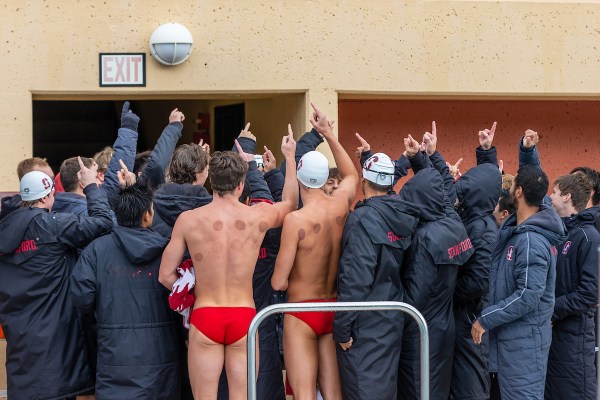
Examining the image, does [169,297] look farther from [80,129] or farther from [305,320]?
[80,129]

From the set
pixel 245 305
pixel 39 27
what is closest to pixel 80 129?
pixel 39 27

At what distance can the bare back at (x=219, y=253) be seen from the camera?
6.11 meters

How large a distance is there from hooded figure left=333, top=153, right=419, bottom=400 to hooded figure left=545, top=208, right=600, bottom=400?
1.40 metres

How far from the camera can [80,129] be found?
13312mm

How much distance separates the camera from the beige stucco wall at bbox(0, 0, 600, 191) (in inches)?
350

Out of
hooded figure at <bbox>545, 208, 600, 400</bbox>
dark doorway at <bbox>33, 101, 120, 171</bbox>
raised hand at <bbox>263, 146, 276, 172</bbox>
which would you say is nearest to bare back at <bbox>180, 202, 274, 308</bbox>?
raised hand at <bbox>263, 146, 276, 172</bbox>

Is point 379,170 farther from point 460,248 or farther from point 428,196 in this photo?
point 460,248

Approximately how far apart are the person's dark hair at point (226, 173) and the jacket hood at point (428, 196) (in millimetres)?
1172

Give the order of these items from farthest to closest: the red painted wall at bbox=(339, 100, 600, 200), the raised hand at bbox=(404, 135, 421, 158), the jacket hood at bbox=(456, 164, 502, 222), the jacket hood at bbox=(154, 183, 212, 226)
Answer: the red painted wall at bbox=(339, 100, 600, 200) → the jacket hood at bbox=(456, 164, 502, 222) → the raised hand at bbox=(404, 135, 421, 158) → the jacket hood at bbox=(154, 183, 212, 226)

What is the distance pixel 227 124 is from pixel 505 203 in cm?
472

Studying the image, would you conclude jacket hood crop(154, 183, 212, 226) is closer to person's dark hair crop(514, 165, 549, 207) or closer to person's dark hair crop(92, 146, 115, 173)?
person's dark hair crop(92, 146, 115, 173)

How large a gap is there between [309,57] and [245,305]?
373 centimetres

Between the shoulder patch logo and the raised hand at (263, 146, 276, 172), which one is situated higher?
the raised hand at (263, 146, 276, 172)

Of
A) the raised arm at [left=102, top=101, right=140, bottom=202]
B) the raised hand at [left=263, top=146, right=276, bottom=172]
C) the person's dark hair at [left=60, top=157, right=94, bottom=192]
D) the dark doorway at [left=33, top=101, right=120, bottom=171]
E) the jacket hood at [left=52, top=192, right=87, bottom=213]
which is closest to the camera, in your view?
the raised arm at [left=102, top=101, right=140, bottom=202]
